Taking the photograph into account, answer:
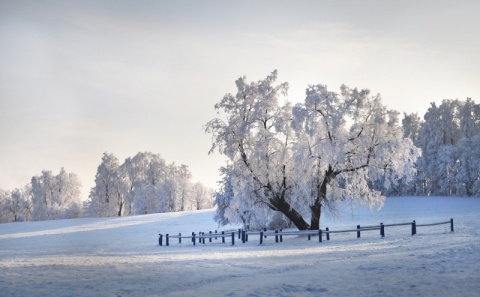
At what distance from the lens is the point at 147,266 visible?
1842 cm

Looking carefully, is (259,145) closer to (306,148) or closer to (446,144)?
(306,148)

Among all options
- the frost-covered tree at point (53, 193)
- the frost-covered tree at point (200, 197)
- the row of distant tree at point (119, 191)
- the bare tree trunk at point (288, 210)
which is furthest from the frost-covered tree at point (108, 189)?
the bare tree trunk at point (288, 210)

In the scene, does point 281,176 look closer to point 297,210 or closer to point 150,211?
point 297,210

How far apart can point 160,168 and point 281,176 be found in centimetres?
6839

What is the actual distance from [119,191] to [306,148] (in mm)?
68673

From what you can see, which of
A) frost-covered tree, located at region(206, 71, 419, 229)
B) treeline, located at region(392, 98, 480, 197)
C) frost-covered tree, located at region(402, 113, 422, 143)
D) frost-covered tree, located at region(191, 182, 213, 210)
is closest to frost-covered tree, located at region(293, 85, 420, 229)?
frost-covered tree, located at region(206, 71, 419, 229)

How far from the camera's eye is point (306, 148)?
1384 inches

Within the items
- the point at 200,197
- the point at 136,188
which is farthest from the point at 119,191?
the point at 200,197

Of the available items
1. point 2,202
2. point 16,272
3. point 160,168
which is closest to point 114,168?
point 160,168

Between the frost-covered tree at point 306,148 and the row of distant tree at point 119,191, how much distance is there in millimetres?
61618

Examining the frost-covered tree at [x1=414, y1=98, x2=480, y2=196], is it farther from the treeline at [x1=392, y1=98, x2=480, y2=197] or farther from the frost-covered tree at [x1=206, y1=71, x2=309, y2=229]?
the frost-covered tree at [x1=206, y1=71, x2=309, y2=229]

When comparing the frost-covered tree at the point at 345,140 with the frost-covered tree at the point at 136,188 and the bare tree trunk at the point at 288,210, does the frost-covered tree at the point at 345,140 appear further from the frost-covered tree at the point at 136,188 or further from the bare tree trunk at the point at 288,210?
the frost-covered tree at the point at 136,188

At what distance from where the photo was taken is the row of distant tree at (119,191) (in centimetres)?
9456

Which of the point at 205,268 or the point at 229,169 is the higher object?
the point at 229,169
